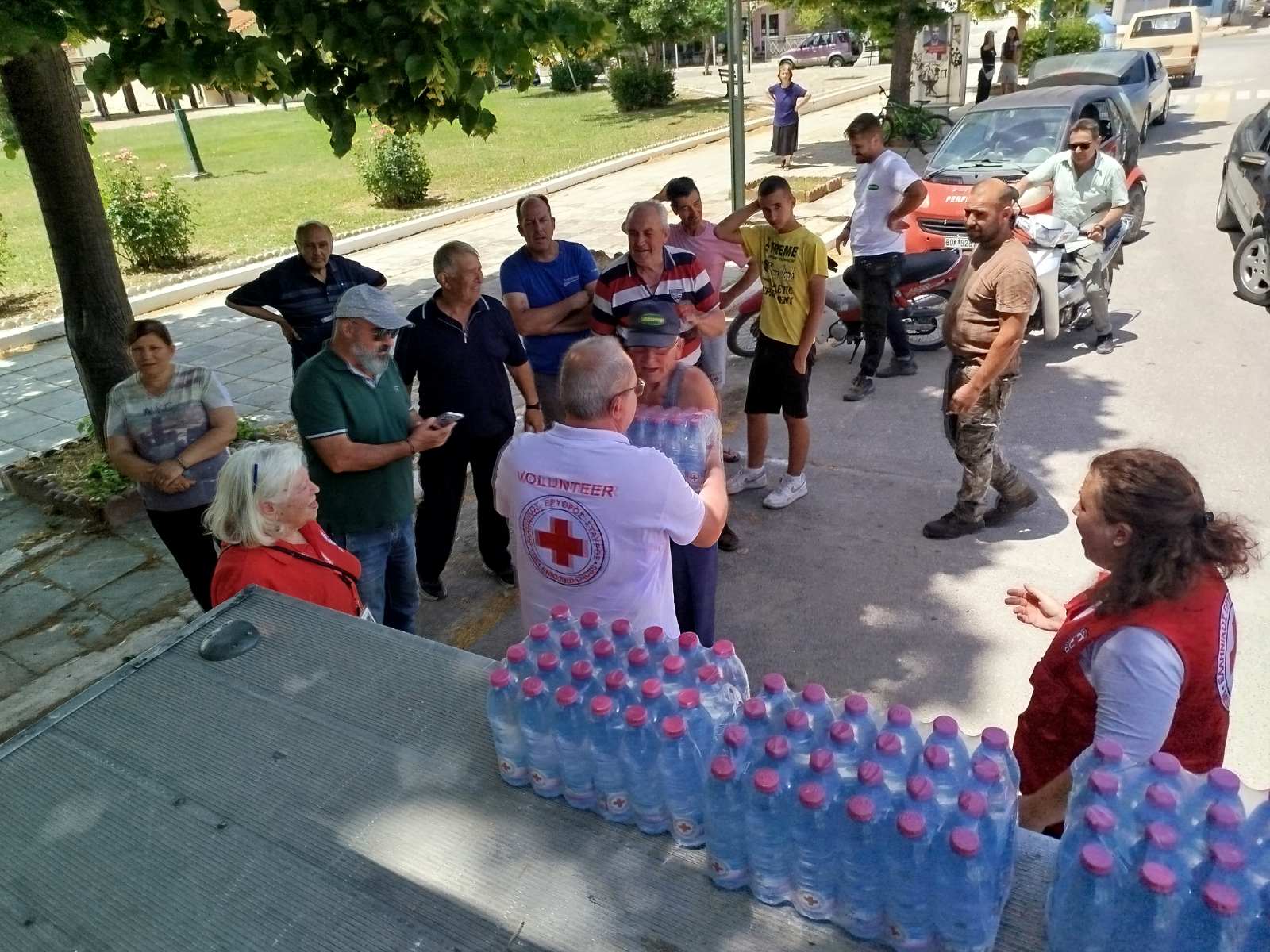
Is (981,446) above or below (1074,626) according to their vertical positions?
below

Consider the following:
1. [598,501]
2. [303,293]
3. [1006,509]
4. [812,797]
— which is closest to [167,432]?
[303,293]

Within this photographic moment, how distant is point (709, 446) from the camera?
10.0ft

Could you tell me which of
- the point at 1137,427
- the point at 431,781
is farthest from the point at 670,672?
the point at 1137,427

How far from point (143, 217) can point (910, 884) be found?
12705mm

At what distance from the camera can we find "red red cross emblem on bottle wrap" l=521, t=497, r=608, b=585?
249 centimetres

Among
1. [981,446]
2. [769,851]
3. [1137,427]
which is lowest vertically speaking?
[1137,427]

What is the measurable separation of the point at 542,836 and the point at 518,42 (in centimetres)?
317

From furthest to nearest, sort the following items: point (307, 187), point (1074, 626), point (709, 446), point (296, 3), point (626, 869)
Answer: point (307, 187)
point (296, 3)
point (709, 446)
point (1074, 626)
point (626, 869)

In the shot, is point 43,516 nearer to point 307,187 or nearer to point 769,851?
point 769,851

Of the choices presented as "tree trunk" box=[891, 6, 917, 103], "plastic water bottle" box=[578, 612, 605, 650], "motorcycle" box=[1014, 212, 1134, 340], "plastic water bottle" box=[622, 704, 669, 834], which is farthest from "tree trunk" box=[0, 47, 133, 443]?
"tree trunk" box=[891, 6, 917, 103]

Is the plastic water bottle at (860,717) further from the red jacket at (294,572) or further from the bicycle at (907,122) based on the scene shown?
the bicycle at (907,122)

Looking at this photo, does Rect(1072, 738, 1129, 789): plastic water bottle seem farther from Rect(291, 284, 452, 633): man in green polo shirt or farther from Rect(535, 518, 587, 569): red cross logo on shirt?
Rect(291, 284, 452, 633): man in green polo shirt

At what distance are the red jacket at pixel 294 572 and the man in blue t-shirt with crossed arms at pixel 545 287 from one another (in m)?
2.08

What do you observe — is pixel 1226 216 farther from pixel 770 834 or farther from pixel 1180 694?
pixel 770 834
